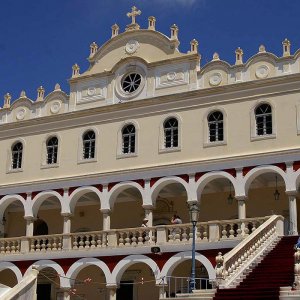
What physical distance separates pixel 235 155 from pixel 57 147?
8.68m

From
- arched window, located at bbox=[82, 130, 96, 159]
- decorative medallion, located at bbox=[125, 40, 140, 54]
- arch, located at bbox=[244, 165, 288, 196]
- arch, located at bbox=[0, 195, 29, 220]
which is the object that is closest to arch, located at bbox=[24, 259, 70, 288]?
arch, located at bbox=[0, 195, 29, 220]

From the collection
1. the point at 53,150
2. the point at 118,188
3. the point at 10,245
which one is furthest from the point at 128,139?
the point at 10,245

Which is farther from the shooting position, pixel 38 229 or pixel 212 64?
pixel 38 229

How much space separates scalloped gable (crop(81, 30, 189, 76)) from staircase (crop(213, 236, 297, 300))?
10814 mm

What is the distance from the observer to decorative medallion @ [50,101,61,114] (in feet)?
102

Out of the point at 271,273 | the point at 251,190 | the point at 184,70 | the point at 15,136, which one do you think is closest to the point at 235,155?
the point at 251,190

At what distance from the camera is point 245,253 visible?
19.7 metres

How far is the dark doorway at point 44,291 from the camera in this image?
1193 inches

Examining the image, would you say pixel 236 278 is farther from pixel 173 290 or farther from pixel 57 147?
pixel 57 147

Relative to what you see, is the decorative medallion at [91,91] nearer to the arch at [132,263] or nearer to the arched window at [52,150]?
the arched window at [52,150]

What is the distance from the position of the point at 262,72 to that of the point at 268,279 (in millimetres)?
10640

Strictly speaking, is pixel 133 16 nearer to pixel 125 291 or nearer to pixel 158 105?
pixel 158 105

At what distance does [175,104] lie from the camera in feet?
90.7

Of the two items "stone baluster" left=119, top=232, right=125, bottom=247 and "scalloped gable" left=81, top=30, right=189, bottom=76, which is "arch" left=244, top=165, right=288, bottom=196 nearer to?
"stone baluster" left=119, top=232, right=125, bottom=247
